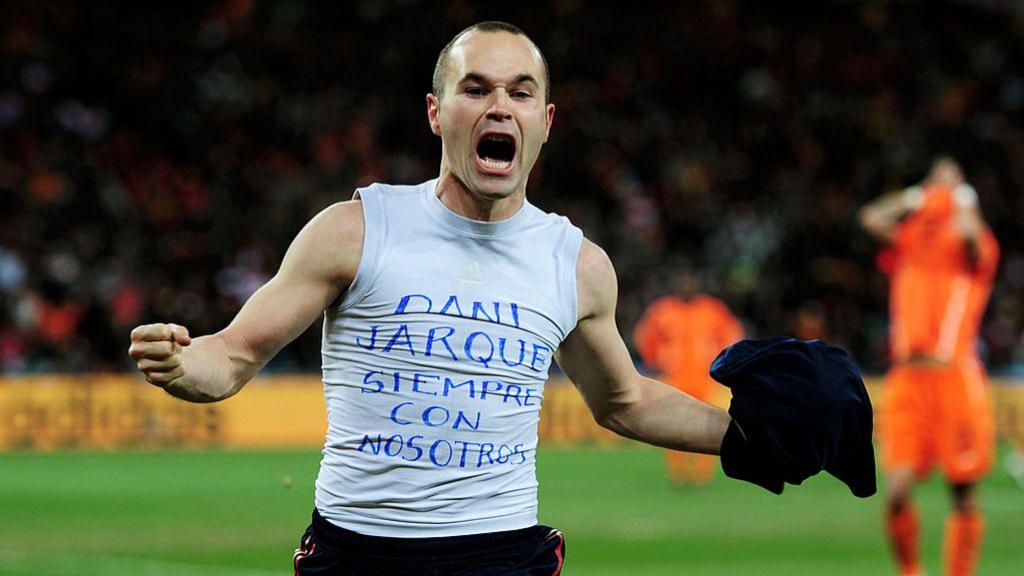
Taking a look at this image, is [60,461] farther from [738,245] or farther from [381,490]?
[381,490]

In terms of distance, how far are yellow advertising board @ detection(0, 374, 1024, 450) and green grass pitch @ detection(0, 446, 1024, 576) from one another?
690 mm

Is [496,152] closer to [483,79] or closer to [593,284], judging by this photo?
[483,79]

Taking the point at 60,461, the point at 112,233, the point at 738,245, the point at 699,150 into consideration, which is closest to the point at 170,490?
the point at 60,461

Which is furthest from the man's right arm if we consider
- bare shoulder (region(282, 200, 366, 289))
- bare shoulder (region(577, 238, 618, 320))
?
bare shoulder (region(577, 238, 618, 320))

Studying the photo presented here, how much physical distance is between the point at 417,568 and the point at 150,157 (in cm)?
1983

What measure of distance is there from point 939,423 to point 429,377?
647 centimetres

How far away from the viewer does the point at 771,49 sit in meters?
29.3

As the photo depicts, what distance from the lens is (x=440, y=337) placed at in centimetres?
411

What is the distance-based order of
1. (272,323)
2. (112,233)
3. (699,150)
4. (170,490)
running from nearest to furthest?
1. (272,323)
2. (170,490)
3. (112,233)
4. (699,150)

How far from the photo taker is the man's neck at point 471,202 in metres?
4.29

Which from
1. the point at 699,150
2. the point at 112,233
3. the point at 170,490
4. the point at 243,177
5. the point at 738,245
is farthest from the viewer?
the point at 699,150

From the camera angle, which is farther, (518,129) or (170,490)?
(170,490)

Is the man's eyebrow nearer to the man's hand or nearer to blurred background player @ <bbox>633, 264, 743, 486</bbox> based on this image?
the man's hand

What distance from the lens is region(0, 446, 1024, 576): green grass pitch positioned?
11141mm
